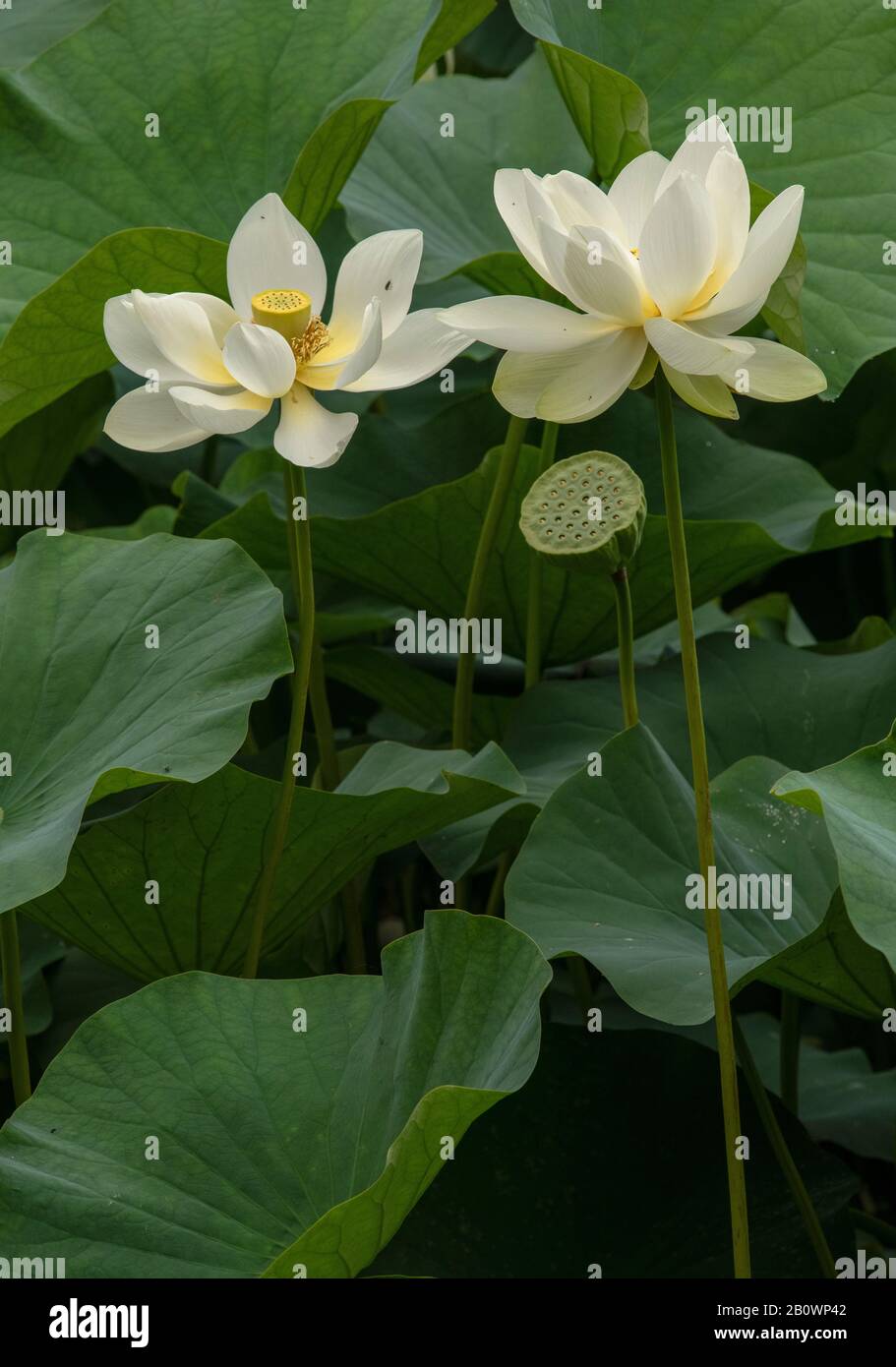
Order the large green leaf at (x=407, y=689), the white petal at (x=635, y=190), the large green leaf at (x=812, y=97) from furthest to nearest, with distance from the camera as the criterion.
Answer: the large green leaf at (x=407, y=689) → the large green leaf at (x=812, y=97) → the white petal at (x=635, y=190)

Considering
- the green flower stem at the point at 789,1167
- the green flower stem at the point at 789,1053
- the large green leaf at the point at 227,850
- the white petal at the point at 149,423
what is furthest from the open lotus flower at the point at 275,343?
the green flower stem at the point at 789,1053

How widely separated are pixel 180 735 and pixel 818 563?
110 centimetres

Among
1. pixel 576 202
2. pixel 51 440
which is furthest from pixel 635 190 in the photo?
pixel 51 440

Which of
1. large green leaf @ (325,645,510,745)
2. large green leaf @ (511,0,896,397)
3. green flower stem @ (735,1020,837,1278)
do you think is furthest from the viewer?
large green leaf @ (325,645,510,745)

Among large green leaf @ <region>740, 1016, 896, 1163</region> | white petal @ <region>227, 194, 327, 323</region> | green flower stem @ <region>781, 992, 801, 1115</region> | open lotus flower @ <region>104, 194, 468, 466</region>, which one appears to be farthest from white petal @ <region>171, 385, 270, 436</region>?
large green leaf @ <region>740, 1016, 896, 1163</region>

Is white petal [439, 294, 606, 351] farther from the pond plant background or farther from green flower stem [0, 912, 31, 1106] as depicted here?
green flower stem [0, 912, 31, 1106]

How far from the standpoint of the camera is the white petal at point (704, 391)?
698 millimetres

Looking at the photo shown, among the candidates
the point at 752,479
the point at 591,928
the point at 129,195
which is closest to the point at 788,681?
the point at 752,479

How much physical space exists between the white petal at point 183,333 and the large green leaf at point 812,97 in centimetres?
37

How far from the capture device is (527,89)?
1460 mm

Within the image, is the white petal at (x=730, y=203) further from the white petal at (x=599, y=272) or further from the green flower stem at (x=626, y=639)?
the green flower stem at (x=626, y=639)

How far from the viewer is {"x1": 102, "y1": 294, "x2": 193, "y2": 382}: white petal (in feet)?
2.64

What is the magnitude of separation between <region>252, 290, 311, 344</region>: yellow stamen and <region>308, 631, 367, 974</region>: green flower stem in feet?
1.00

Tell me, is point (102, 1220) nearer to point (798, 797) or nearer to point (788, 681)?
point (798, 797)
